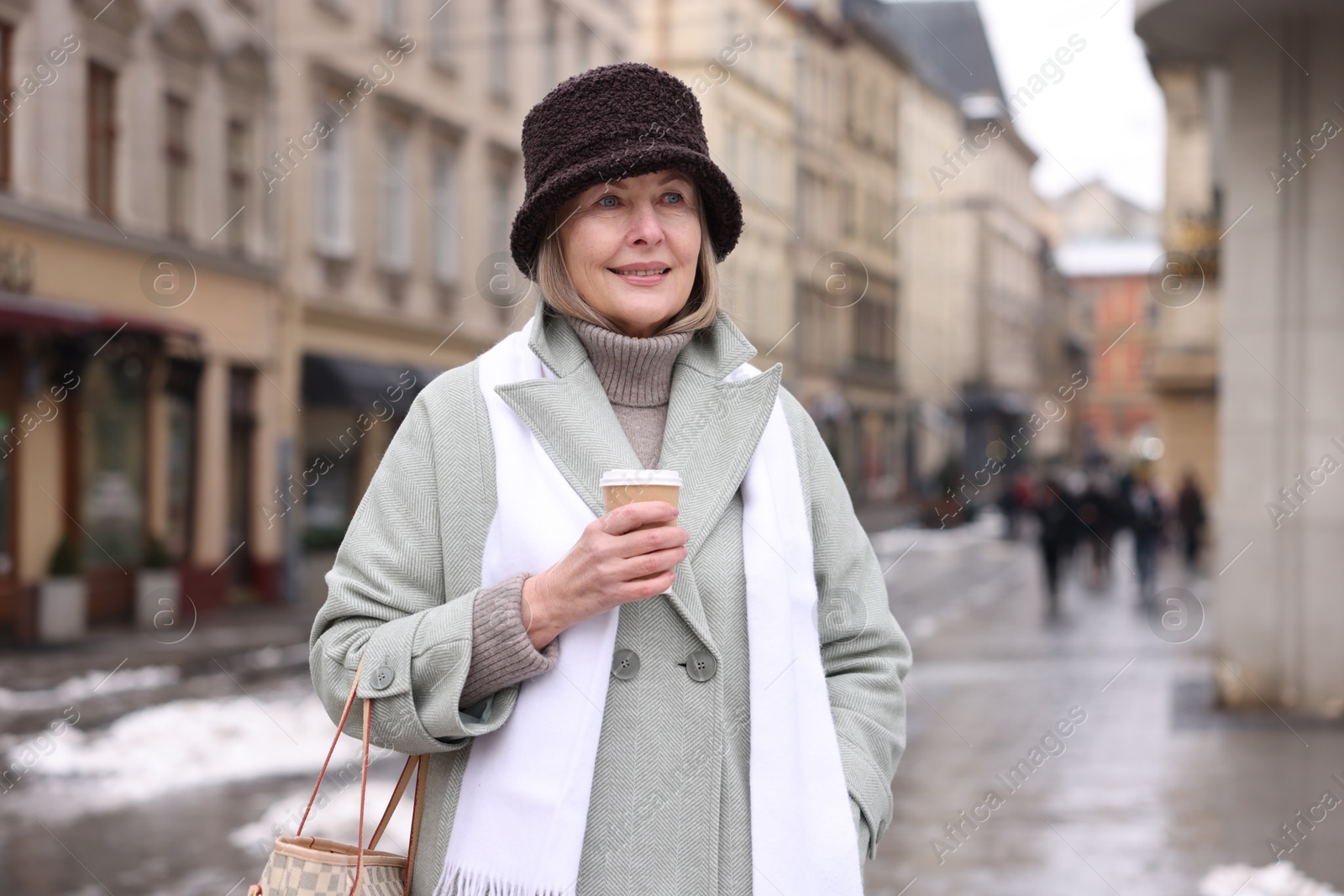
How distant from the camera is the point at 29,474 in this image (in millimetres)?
16625

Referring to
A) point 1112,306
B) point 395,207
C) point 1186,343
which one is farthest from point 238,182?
point 1112,306

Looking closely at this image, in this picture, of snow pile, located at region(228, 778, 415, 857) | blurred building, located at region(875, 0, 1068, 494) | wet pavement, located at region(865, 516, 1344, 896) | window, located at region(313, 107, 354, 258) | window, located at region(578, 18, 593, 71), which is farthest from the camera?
blurred building, located at region(875, 0, 1068, 494)

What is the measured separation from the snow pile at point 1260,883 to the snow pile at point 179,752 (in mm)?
4788

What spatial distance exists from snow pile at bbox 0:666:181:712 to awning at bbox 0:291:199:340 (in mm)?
3889

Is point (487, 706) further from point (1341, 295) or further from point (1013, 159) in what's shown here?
point (1013, 159)

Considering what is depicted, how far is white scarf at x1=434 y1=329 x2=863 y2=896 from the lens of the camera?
2.02m

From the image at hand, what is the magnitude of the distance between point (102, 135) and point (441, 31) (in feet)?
28.2

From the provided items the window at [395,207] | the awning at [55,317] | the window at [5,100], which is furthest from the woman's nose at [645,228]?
the window at [395,207]

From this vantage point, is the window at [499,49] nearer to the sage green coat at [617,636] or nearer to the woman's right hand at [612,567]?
the sage green coat at [617,636]

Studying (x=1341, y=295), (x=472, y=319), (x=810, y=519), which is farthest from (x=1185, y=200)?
(x=810, y=519)

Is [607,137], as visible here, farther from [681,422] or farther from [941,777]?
[941,777]

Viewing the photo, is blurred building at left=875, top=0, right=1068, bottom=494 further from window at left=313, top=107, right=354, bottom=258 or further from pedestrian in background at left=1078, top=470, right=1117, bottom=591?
window at left=313, top=107, right=354, bottom=258

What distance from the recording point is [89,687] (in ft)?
41.1

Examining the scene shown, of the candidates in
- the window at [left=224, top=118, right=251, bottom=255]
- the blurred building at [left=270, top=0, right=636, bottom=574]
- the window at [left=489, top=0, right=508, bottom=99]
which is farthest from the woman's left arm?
the window at [left=489, top=0, right=508, bottom=99]
